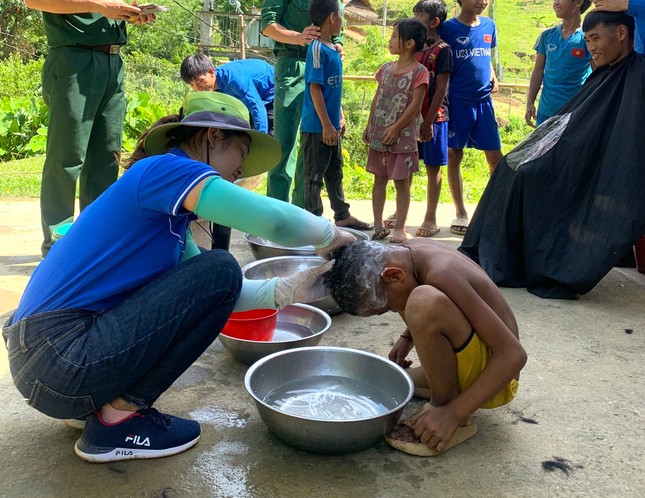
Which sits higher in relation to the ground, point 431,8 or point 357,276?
point 431,8

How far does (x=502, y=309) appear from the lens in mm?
2137

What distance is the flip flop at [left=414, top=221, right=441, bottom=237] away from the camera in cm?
491

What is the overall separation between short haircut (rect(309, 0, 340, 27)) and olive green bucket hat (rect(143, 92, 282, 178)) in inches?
102

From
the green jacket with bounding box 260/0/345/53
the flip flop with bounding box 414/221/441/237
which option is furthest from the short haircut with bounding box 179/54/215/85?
the flip flop with bounding box 414/221/441/237

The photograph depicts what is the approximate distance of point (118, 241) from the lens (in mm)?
1790

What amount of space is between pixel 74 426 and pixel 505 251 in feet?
8.72

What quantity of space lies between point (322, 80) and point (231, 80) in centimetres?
95

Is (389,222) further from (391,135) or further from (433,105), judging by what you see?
(433,105)

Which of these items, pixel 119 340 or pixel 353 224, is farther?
pixel 353 224

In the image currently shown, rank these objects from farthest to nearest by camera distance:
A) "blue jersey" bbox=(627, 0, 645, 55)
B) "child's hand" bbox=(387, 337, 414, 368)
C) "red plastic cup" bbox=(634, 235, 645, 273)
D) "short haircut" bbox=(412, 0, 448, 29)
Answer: "short haircut" bbox=(412, 0, 448, 29), "red plastic cup" bbox=(634, 235, 645, 273), "blue jersey" bbox=(627, 0, 645, 55), "child's hand" bbox=(387, 337, 414, 368)

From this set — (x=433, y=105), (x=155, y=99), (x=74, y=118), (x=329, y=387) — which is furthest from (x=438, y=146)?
(x=155, y=99)

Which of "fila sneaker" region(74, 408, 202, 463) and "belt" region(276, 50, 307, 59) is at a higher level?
"belt" region(276, 50, 307, 59)

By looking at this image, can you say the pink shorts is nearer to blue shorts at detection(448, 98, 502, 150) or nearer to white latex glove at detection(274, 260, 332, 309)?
blue shorts at detection(448, 98, 502, 150)

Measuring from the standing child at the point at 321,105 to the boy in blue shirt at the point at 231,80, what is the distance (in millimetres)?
410
